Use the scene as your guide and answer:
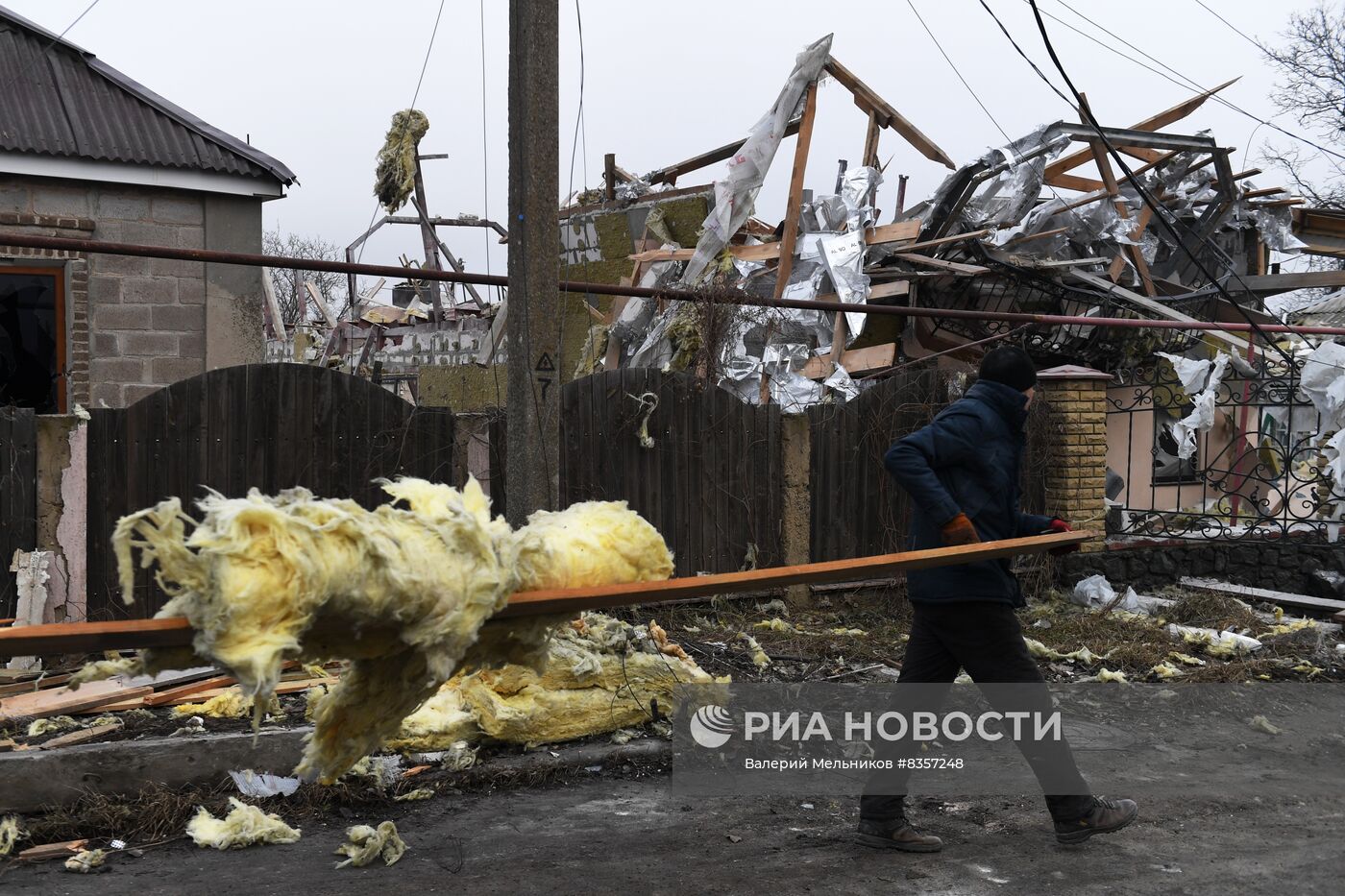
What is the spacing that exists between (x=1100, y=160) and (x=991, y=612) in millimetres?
10613

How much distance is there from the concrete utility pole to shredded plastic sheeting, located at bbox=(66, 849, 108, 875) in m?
2.48

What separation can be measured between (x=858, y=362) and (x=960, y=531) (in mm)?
8064

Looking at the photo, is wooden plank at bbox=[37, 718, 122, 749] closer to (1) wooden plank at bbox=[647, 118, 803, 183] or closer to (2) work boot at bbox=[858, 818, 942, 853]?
(2) work boot at bbox=[858, 818, 942, 853]

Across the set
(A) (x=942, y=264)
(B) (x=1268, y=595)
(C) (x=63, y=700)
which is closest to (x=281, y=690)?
(C) (x=63, y=700)

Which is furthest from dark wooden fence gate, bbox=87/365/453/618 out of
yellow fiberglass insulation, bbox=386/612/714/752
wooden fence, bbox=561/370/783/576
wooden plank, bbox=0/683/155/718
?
yellow fiberglass insulation, bbox=386/612/714/752

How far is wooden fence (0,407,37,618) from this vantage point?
6.46 meters

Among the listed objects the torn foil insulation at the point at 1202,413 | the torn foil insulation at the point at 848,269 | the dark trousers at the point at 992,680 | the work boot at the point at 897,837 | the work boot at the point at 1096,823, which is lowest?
the work boot at the point at 897,837

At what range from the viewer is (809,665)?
726 centimetres

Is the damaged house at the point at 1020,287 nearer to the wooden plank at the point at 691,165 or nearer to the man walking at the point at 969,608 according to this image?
the wooden plank at the point at 691,165

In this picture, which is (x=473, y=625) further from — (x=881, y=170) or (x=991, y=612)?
(x=881, y=170)

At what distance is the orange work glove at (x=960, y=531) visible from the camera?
14.1 feet

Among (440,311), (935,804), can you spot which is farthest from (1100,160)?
(440,311)

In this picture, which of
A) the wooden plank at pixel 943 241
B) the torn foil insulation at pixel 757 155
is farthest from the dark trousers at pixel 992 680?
the wooden plank at pixel 943 241

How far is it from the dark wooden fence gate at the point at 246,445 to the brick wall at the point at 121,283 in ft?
7.89
